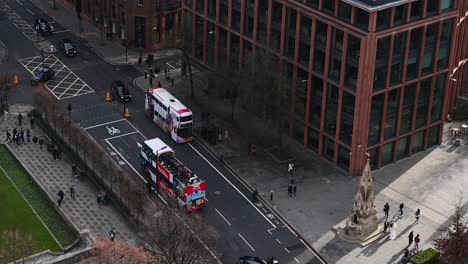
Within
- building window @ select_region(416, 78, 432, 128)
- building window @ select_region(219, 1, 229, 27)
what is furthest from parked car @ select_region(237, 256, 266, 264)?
building window @ select_region(219, 1, 229, 27)

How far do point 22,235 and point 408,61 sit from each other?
1975 inches

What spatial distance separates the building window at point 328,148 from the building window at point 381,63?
1041cm

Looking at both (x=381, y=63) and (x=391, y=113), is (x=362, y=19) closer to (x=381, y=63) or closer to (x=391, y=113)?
(x=381, y=63)

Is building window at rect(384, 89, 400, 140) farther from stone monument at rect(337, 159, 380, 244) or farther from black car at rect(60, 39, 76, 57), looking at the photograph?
black car at rect(60, 39, 76, 57)

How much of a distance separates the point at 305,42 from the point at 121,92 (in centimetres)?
3174

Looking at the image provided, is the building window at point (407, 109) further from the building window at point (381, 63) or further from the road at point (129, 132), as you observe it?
the road at point (129, 132)

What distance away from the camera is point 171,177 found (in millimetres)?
93875

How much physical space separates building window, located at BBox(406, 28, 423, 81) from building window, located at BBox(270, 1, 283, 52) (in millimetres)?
17921

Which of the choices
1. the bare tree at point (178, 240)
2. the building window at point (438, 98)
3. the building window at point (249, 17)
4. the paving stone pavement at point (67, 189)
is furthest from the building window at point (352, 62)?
the paving stone pavement at point (67, 189)

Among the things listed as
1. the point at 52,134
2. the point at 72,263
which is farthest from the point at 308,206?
the point at 52,134

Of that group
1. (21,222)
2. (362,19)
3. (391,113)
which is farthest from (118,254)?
(391,113)

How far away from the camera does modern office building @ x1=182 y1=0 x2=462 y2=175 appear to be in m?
96.5

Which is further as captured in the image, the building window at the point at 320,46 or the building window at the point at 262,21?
the building window at the point at 262,21

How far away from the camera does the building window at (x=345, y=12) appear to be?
317 ft
